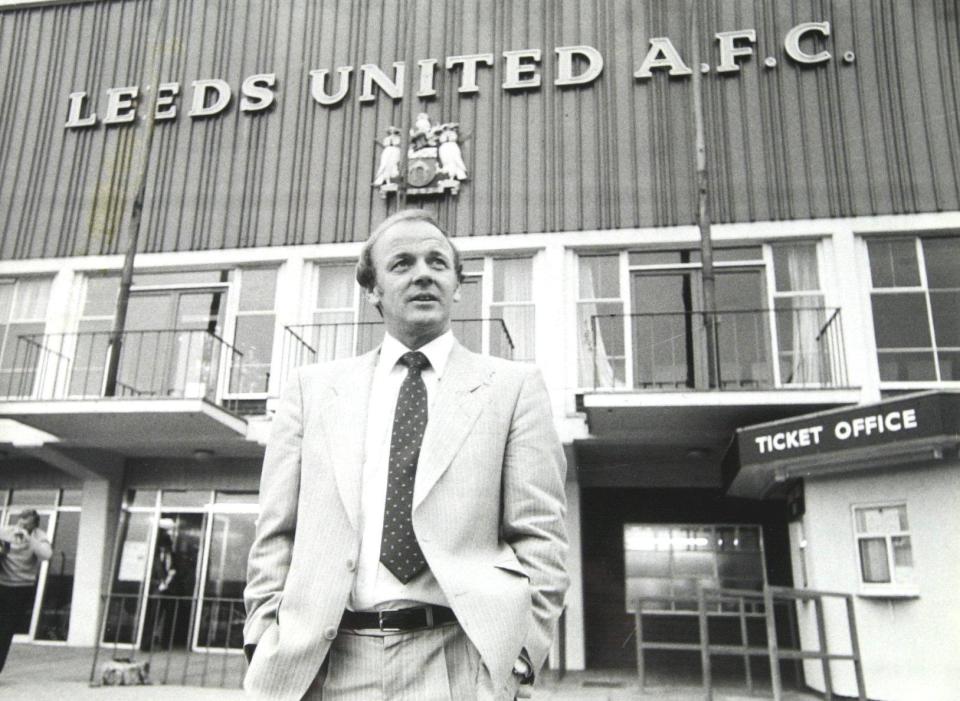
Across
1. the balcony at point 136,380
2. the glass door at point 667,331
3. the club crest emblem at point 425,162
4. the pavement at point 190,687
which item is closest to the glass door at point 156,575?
the balcony at point 136,380

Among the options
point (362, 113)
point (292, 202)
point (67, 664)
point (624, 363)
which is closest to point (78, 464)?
point (67, 664)

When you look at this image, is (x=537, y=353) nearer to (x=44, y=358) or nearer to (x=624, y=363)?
(x=624, y=363)

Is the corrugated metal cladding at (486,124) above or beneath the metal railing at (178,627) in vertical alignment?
above

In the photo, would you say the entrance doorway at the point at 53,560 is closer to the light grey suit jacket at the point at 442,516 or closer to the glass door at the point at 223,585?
the glass door at the point at 223,585

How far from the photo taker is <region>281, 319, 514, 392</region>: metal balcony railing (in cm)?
1241

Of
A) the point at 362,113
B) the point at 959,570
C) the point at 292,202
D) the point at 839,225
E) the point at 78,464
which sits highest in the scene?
the point at 362,113

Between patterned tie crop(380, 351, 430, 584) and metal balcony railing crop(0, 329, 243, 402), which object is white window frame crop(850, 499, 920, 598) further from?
metal balcony railing crop(0, 329, 243, 402)

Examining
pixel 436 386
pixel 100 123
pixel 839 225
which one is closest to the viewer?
pixel 436 386

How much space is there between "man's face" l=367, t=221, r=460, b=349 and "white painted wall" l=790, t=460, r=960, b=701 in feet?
24.9

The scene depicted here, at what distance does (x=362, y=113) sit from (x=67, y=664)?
358 inches

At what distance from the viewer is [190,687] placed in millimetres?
8805

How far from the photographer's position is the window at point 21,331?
44.0 feet

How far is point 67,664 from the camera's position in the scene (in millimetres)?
10477

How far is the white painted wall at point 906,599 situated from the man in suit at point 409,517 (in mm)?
7494
